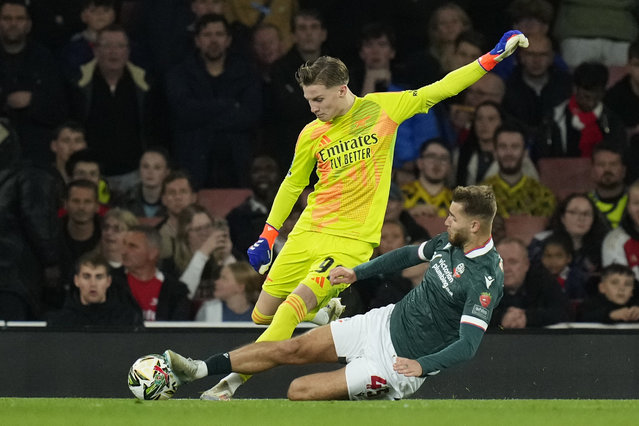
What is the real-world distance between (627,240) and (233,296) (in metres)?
3.28

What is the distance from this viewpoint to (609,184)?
10531 millimetres

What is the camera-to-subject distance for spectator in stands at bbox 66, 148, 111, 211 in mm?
10484

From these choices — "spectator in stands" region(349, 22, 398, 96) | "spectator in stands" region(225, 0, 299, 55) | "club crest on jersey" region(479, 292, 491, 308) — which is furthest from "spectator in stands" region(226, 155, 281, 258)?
"club crest on jersey" region(479, 292, 491, 308)

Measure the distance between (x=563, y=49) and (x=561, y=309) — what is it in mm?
3066

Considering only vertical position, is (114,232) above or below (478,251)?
above

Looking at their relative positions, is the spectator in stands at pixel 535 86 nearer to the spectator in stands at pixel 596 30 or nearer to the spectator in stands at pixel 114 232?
the spectator in stands at pixel 596 30

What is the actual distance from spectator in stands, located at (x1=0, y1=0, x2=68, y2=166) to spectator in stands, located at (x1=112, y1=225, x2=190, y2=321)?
1.50 metres

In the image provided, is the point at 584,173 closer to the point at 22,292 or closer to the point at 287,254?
the point at 287,254

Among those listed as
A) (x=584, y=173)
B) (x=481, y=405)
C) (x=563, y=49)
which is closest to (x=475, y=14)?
(x=563, y=49)

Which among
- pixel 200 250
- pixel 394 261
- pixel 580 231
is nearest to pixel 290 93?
pixel 200 250

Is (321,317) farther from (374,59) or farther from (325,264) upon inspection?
(374,59)

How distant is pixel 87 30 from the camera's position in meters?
11.1

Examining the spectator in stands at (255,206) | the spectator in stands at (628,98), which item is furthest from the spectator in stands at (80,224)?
the spectator in stands at (628,98)

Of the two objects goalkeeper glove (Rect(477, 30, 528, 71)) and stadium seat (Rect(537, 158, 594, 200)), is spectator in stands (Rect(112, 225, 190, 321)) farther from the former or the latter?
stadium seat (Rect(537, 158, 594, 200))
